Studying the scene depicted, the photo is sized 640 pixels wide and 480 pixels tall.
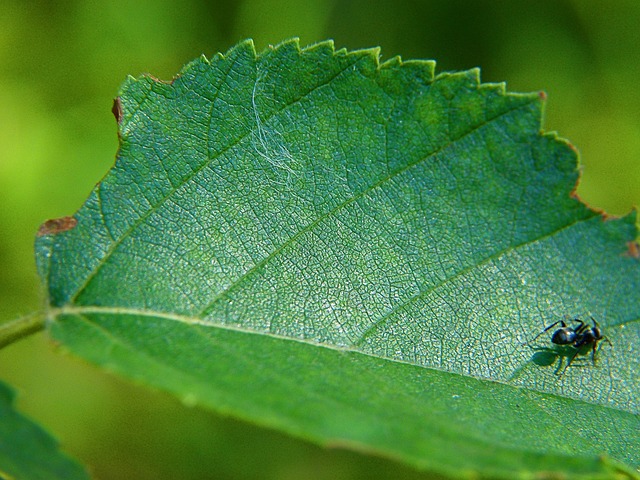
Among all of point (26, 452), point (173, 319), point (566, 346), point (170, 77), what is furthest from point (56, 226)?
point (170, 77)

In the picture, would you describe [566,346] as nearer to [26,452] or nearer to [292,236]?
[292,236]

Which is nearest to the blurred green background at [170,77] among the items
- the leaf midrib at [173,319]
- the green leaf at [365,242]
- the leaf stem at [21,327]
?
the green leaf at [365,242]

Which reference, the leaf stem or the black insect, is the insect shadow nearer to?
the black insect

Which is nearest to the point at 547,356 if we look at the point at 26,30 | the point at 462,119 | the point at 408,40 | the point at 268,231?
the point at 462,119

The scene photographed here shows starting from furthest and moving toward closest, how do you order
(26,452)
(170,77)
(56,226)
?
(170,77) → (56,226) → (26,452)

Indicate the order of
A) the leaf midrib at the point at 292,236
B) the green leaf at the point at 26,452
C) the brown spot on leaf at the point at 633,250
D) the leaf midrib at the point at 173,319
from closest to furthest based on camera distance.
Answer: the green leaf at the point at 26,452
the leaf midrib at the point at 173,319
the leaf midrib at the point at 292,236
the brown spot on leaf at the point at 633,250

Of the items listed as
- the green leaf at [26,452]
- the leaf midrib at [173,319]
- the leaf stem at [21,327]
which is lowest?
the green leaf at [26,452]

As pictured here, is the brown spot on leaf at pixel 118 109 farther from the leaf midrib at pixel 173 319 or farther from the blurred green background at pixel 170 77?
the blurred green background at pixel 170 77
